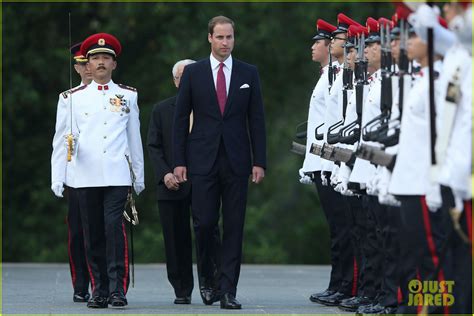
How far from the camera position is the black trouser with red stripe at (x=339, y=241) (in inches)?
533

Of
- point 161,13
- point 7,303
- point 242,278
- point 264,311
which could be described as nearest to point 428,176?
point 264,311

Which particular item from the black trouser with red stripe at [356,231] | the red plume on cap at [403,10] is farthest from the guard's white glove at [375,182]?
the black trouser with red stripe at [356,231]

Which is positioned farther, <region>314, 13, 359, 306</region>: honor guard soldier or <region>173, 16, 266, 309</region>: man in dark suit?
<region>314, 13, 359, 306</region>: honor guard soldier

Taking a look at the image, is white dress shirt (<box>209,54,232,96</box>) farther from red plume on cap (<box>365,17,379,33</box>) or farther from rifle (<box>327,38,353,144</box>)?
red plume on cap (<box>365,17,379,33</box>)

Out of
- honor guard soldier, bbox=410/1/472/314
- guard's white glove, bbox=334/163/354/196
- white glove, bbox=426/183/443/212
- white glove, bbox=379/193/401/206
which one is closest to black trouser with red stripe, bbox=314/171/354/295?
guard's white glove, bbox=334/163/354/196

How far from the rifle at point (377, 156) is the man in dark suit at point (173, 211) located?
332 cm

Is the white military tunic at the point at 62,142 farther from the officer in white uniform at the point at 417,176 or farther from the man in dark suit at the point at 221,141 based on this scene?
the officer in white uniform at the point at 417,176

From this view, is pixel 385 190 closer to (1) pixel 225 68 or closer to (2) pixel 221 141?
(2) pixel 221 141

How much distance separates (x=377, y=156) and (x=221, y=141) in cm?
272

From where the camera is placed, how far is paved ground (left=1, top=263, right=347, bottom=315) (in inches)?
516

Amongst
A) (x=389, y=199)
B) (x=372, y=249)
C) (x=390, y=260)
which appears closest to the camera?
(x=389, y=199)

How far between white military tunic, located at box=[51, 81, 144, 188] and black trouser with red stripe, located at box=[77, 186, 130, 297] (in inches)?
4.3

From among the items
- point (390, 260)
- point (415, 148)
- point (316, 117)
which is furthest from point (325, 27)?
point (415, 148)

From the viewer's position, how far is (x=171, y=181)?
13805 mm
